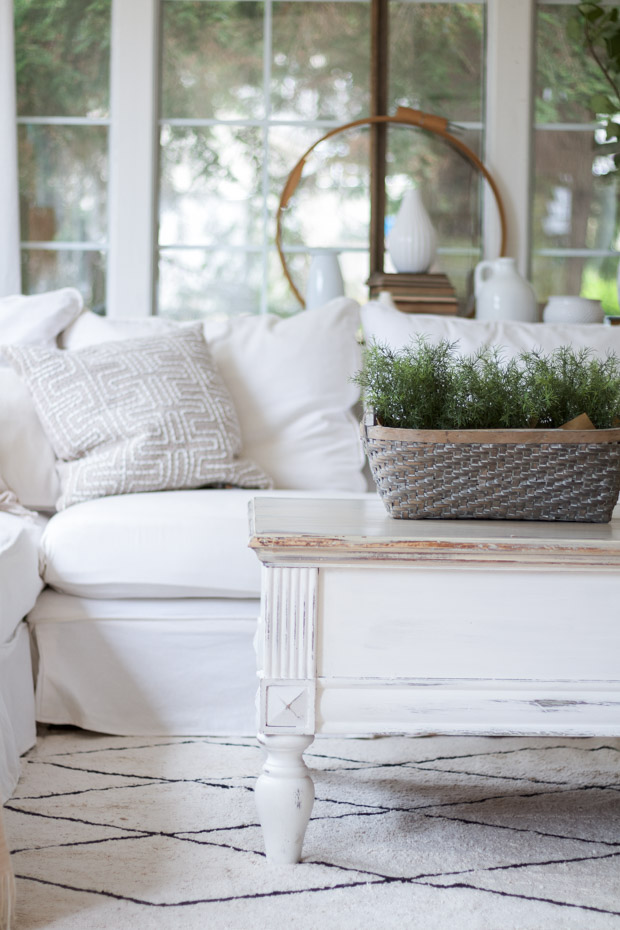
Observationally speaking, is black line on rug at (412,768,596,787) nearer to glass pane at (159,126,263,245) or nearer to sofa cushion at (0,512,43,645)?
sofa cushion at (0,512,43,645)

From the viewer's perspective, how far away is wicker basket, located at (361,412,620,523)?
1.44 metres

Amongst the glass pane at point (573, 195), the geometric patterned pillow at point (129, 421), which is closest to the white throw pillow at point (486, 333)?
the geometric patterned pillow at point (129, 421)

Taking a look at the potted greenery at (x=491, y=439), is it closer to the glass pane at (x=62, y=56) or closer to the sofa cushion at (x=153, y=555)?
the sofa cushion at (x=153, y=555)

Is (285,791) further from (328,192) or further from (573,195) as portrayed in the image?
(573,195)

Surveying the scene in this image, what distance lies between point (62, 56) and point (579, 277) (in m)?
1.91

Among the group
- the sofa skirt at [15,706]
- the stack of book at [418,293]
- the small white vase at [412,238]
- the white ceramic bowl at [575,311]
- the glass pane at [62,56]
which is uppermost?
the glass pane at [62,56]

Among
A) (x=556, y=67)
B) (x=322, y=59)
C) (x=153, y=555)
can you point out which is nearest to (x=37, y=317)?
(x=153, y=555)

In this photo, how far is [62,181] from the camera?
3.38 meters

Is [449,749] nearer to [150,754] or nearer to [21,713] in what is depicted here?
[150,754]

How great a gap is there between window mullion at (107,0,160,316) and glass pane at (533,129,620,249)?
1.32 meters

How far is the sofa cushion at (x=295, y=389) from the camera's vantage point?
2.45 m

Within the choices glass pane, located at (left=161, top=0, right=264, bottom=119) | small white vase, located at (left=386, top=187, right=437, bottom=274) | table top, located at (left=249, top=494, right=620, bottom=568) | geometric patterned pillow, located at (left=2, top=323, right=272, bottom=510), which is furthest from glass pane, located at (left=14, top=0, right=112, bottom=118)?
table top, located at (left=249, top=494, right=620, bottom=568)

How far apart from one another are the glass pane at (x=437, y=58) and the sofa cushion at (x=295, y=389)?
4.12 feet

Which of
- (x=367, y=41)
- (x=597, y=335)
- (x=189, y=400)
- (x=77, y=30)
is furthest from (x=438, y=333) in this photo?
(x=77, y=30)
